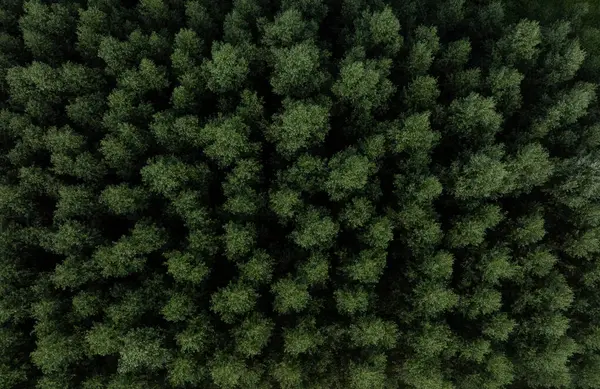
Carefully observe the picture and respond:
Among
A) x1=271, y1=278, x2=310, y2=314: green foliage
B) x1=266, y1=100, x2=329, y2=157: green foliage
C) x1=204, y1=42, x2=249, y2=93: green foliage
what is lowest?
x1=271, y1=278, x2=310, y2=314: green foliage

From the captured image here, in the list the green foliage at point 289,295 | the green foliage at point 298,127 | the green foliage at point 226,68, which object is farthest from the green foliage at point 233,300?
the green foliage at point 226,68

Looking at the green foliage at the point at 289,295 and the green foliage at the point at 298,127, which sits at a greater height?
the green foliage at the point at 298,127

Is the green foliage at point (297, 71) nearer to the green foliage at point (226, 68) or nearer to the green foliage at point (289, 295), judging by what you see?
the green foliage at point (226, 68)


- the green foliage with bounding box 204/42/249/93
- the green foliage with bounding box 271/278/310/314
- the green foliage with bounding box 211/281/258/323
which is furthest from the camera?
the green foliage with bounding box 204/42/249/93

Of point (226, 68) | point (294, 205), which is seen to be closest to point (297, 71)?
point (226, 68)

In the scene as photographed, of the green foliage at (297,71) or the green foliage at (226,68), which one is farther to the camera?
the green foliage at (226,68)

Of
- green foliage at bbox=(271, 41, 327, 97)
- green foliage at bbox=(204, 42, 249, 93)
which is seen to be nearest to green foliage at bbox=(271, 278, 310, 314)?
green foliage at bbox=(271, 41, 327, 97)

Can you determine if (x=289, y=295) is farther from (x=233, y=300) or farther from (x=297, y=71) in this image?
(x=297, y=71)

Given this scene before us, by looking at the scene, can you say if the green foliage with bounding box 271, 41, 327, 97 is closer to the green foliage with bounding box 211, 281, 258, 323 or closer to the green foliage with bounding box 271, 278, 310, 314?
the green foliage with bounding box 271, 278, 310, 314

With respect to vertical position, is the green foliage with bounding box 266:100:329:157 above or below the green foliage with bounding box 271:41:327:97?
below

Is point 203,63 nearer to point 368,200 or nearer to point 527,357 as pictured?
point 368,200
